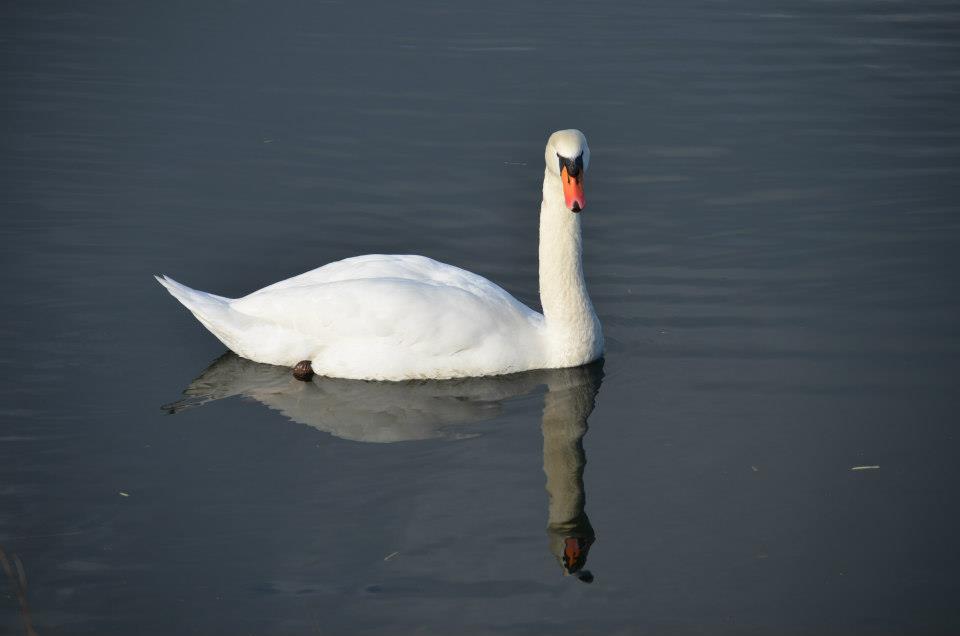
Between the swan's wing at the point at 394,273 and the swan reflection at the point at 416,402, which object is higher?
the swan's wing at the point at 394,273

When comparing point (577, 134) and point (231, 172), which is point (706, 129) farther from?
Result: point (577, 134)

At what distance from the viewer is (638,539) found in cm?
806

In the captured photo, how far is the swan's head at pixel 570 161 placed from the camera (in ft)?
32.9

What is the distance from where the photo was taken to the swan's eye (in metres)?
10.0

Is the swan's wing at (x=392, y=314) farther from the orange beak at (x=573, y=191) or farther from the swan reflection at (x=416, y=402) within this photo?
the orange beak at (x=573, y=191)

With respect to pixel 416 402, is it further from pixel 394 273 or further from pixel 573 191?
pixel 573 191

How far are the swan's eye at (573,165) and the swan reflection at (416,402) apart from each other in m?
1.50

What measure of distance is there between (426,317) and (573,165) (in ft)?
4.85

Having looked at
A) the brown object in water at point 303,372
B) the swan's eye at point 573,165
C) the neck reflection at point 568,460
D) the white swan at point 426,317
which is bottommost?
the neck reflection at point 568,460

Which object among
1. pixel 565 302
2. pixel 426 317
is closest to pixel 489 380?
pixel 426 317

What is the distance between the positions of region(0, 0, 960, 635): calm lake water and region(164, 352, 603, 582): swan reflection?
0.03m

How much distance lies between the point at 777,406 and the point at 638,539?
2.32 m

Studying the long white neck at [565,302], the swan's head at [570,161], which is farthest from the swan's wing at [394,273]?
the swan's head at [570,161]

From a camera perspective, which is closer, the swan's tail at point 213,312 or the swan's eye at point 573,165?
the swan's eye at point 573,165
